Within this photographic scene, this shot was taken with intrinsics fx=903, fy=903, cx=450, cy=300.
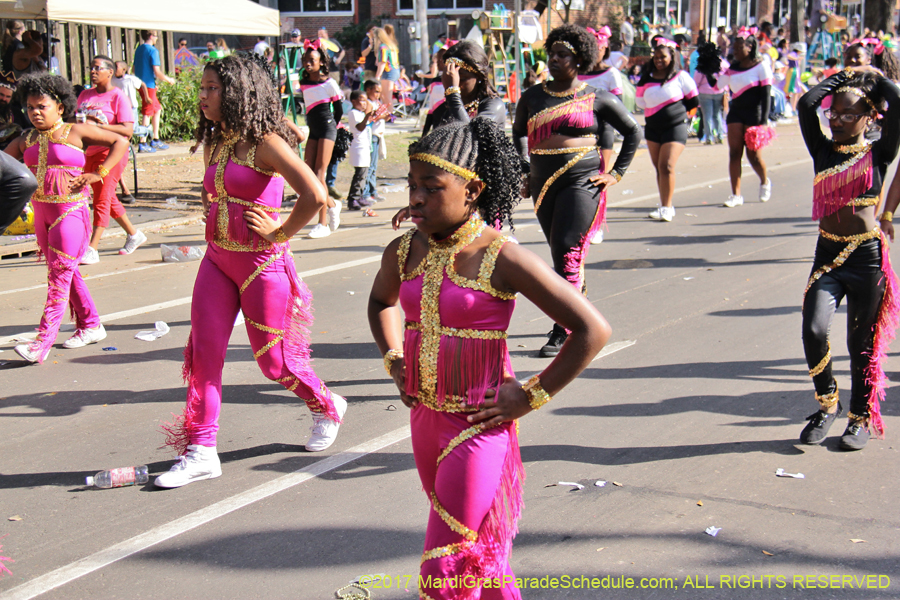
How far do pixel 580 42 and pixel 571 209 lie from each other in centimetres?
113

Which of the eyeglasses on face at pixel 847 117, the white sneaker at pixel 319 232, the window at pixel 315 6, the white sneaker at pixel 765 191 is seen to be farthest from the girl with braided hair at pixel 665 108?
the window at pixel 315 6

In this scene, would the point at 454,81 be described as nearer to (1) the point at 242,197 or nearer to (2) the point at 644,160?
(1) the point at 242,197

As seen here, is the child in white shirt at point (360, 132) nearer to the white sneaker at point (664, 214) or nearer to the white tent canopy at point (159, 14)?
the white tent canopy at point (159, 14)

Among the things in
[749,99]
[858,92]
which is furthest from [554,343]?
[749,99]

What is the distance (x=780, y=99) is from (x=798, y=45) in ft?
17.6

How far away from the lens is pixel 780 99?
24984mm

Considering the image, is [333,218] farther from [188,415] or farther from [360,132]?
[188,415]

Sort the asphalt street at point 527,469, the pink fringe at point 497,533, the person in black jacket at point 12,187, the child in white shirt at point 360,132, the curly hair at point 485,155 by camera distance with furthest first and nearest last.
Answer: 1. the child in white shirt at point 360,132
2. the asphalt street at point 527,469
3. the person in black jacket at point 12,187
4. the curly hair at point 485,155
5. the pink fringe at point 497,533

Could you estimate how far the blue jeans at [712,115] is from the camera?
64.9ft

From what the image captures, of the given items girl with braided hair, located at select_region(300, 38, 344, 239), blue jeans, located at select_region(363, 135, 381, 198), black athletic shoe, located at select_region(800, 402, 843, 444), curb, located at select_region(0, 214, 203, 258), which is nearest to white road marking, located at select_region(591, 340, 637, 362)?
black athletic shoe, located at select_region(800, 402, 843, 444)

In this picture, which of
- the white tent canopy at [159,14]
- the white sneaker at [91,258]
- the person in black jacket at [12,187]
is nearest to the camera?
the person in black jacket at [12,187]

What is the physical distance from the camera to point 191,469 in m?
4.34

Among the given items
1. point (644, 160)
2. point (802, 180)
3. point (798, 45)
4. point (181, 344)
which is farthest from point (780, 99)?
point (181, 344)

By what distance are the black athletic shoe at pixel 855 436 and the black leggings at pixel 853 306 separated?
2.5 inches
